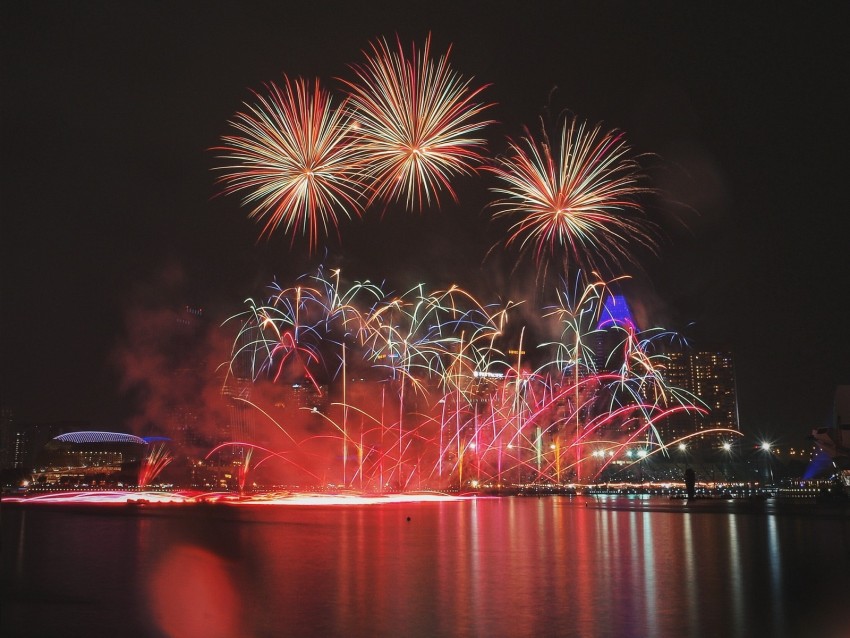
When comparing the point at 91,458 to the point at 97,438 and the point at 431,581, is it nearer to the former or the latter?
the point at 97,438

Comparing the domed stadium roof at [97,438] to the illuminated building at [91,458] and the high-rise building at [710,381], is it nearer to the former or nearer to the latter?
the illuminated building at [91,458]

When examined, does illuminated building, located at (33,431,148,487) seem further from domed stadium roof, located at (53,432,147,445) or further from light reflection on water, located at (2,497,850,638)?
light reflection on water, located at (2,497,850,638)

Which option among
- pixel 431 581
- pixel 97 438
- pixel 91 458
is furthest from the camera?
pixel 97 438

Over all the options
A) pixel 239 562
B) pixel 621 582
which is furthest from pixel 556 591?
pixel 239 562

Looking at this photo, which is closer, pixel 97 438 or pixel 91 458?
pixel 91 458

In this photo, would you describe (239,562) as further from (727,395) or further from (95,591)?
(727,395)

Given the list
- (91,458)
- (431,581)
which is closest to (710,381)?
(91,458)
